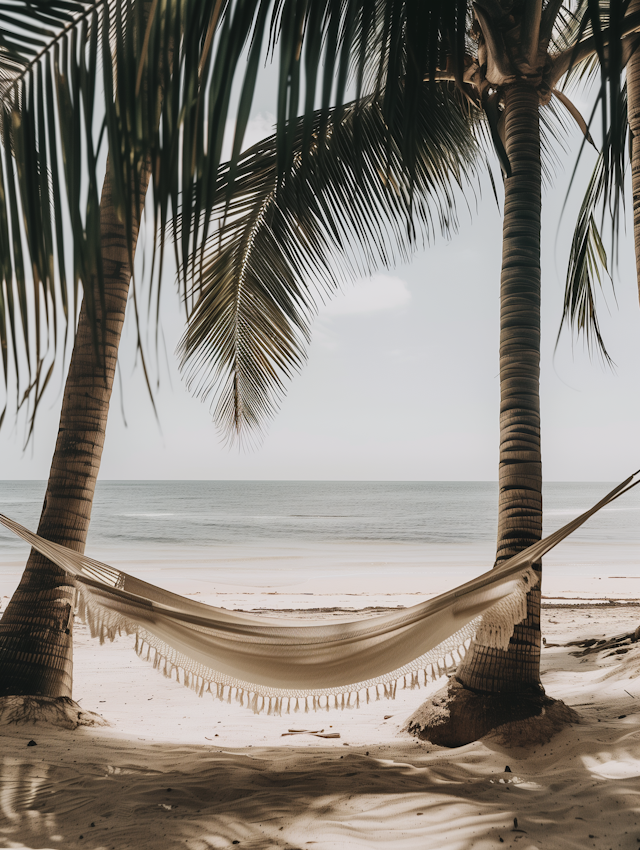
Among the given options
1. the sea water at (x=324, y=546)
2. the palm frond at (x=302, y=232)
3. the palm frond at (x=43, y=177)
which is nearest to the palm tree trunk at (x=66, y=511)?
the palm frond at (x=302, y=232)

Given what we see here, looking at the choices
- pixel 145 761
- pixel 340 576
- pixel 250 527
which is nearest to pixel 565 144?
pixel 145 761

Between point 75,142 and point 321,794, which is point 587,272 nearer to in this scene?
point 321,794

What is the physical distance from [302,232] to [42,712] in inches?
80.7

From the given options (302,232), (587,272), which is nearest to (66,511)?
(302,232)

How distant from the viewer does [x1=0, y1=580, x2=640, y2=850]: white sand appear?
1.23 m

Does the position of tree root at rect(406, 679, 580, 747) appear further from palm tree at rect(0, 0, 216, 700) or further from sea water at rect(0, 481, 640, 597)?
sea water at rect(0, 481, 640, 597)

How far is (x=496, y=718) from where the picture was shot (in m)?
1.76

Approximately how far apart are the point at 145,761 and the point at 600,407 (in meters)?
36.5

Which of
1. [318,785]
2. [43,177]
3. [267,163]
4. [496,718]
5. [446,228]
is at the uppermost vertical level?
[267,163]

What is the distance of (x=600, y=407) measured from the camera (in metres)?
33.9

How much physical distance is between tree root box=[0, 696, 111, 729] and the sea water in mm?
4816

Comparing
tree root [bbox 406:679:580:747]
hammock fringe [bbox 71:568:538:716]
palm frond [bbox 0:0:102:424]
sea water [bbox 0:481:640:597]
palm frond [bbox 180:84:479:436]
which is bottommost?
sea water [bbox 0:481:640:597]

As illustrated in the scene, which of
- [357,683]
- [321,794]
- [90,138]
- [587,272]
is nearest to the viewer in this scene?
[90,138]

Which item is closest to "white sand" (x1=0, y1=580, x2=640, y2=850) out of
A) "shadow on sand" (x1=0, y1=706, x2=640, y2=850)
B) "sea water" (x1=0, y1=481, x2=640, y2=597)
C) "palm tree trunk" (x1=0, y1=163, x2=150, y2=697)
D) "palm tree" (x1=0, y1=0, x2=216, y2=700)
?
"shadow on sand" (x1=0, y1=706, x2=640, y2=850)
